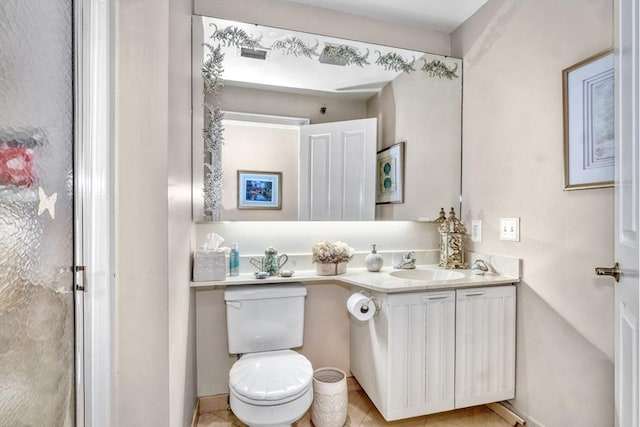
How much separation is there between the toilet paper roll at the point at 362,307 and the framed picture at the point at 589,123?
110 cm

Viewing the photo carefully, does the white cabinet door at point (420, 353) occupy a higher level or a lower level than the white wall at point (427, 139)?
lower

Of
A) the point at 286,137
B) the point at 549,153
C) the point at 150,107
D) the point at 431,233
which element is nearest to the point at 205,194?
the point at 286,137

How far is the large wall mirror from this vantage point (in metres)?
1.86

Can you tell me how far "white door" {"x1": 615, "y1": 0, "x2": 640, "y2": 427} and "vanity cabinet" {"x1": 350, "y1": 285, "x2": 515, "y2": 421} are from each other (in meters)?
0.64

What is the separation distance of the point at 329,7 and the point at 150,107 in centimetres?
149


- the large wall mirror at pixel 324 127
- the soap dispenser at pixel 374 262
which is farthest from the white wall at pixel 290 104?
the soap dispenser at pixel 374 262

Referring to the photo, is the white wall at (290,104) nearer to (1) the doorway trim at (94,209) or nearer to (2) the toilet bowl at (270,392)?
(1) the doorway trim at (94,209)

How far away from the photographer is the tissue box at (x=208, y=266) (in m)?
1.65

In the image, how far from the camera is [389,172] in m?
2.13

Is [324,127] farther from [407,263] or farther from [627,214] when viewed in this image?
[627,214]

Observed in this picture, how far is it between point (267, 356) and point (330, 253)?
2.15 ft

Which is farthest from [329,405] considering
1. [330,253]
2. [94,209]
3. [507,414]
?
[94,209]

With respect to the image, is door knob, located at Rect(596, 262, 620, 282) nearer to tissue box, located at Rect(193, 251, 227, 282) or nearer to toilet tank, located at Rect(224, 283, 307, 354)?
toilet tank, located at Rect(224, 283, 307, 354)

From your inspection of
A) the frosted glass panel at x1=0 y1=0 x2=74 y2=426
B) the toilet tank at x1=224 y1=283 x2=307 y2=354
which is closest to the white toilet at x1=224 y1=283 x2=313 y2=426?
the toilet tank at x1=224 y1=283 x2=307 y2=354
